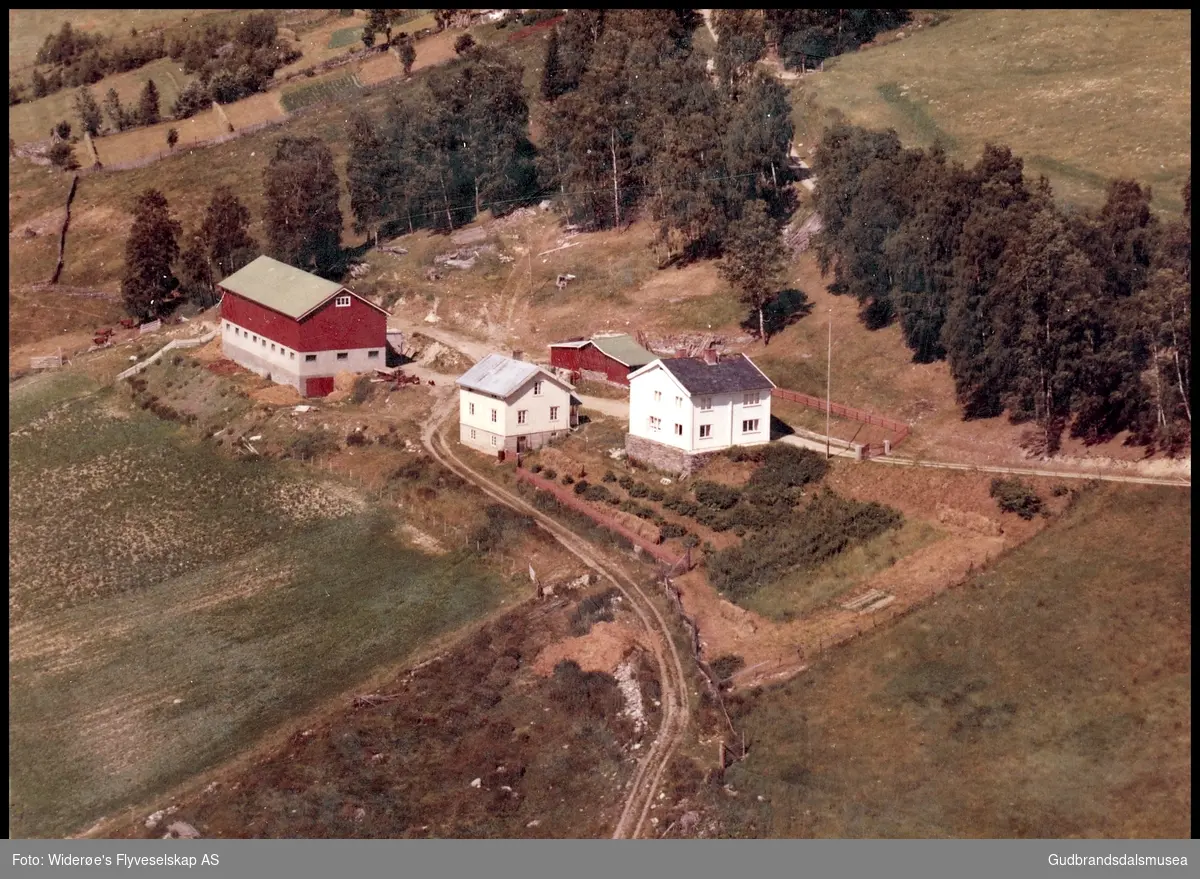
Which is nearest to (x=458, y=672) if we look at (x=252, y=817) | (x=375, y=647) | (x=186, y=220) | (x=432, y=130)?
(x=375, y=647)

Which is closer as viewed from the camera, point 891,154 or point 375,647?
point 375,647

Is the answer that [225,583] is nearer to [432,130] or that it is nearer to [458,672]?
[458,672]

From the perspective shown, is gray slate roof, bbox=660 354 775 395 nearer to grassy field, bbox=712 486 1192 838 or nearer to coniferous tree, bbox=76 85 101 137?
grassy field, bbox=712 486 1192 838

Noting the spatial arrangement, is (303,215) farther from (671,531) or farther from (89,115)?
(671,531)

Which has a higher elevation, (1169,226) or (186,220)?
(1169,226)

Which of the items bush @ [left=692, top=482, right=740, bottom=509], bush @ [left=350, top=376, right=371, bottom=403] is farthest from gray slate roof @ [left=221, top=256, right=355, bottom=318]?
bush @ [left=692, top=482, right=740, bottom=509]

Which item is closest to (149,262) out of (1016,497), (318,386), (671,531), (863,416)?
(318,386)
